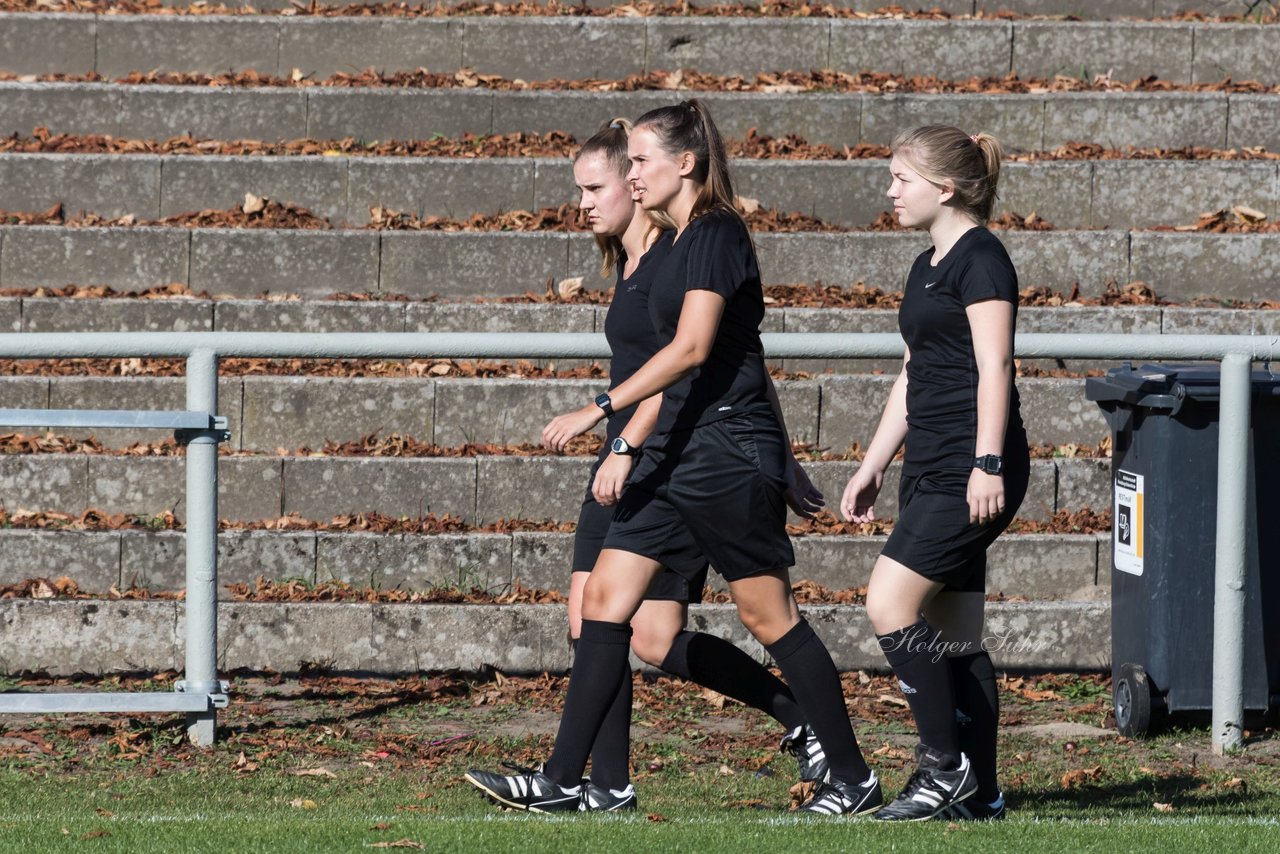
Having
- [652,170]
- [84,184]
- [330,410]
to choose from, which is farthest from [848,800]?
[84,184]

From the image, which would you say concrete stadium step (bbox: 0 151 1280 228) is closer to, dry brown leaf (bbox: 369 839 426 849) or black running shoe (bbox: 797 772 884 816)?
black running shoe (bbox: 797 772 884 816)

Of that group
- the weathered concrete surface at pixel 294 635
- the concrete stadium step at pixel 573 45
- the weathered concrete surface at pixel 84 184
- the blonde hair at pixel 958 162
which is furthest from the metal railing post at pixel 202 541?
the concrete stadium step at pixel 573 45

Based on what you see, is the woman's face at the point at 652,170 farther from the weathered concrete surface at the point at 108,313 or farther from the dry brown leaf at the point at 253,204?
the dry brown leaf at the point at 253,204

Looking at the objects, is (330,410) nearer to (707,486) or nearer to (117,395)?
(117,395)

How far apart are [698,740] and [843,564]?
1.34 metres

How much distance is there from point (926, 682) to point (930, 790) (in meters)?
0.28

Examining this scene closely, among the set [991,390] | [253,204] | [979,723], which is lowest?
[979,723]

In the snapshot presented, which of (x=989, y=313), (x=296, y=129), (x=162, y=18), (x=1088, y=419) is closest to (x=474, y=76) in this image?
(x=296, y=129)

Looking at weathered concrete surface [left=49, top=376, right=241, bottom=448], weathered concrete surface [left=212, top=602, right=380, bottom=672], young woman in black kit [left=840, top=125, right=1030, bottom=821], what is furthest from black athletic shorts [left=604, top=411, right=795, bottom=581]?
weathered concrete surface [left=49, top=376, right=241, bottom=448]

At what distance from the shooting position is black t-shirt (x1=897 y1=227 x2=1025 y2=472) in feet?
13.5

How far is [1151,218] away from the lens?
873cm

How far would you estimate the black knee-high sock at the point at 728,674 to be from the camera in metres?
4.79

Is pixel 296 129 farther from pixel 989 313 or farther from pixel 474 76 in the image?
pixel 989 313

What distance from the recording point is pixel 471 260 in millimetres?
8398
